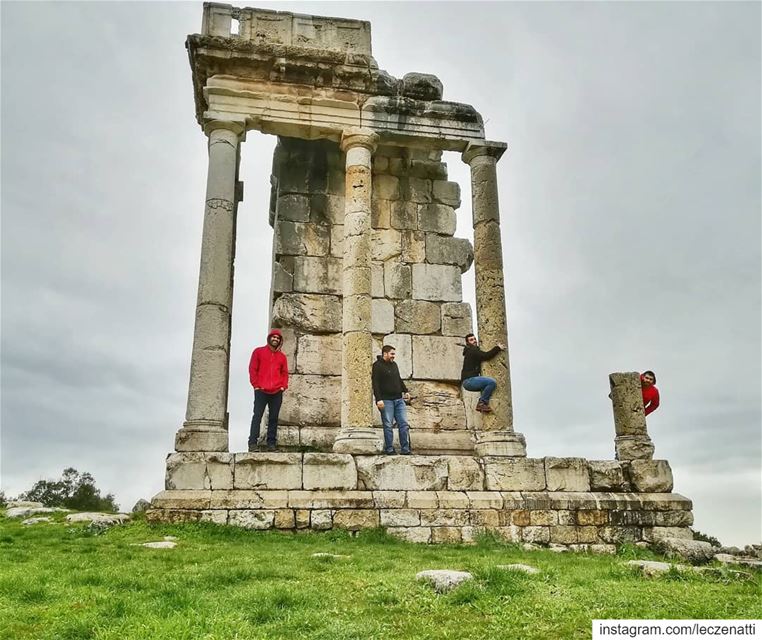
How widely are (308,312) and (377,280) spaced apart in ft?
5.23

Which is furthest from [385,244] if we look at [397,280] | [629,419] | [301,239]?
[629,419]

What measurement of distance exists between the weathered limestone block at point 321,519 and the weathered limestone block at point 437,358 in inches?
157

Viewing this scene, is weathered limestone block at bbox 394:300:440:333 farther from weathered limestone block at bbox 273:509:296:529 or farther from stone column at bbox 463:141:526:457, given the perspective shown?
weathered limestone block at bbox 273:509:296:529

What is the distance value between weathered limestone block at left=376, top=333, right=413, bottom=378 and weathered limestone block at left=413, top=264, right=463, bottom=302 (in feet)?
3.06

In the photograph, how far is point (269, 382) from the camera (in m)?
10.9

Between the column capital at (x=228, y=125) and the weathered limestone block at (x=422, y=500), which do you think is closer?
the weathered limestone block at (x=422, y=500)

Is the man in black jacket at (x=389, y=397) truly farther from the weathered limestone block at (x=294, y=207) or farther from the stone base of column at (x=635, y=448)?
the weathered limestone block at (x=294, y=207)

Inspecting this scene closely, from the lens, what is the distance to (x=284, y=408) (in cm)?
1212

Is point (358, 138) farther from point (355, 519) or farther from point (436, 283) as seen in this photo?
point (355, 519)

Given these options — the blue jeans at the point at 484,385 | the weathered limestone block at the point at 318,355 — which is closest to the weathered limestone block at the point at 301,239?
the weathered limestone block at the point at 318,355

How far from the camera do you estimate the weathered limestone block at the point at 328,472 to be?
32.8 feet

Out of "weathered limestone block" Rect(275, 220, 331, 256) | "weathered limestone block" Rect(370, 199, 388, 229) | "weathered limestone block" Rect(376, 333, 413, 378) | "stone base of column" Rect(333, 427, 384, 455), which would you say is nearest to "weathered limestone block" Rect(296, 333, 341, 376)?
"weathered limestone block" Rect(376, 333, 413, 378)

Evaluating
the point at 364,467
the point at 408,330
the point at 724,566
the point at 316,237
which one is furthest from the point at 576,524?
the point at 316,237

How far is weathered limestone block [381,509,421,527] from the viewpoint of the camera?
972cm
